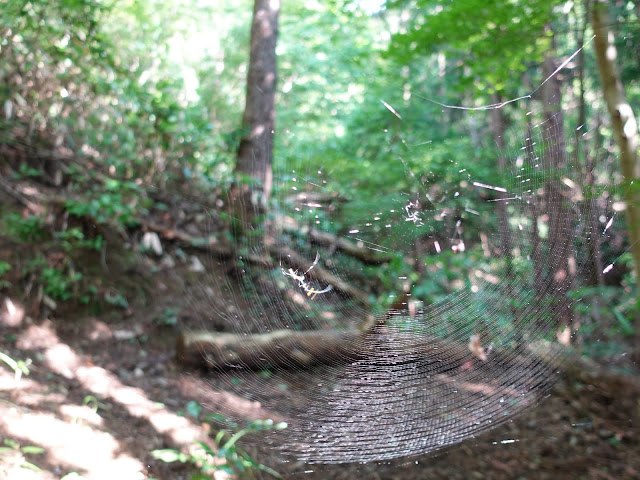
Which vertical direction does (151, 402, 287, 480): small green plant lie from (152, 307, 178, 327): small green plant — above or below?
below

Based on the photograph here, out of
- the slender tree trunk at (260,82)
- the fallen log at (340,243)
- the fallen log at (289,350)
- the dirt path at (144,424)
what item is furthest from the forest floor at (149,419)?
the slender tree trunk at (260,82)

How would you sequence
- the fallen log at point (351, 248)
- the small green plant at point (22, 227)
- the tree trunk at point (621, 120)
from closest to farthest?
1. the fallen log at point (351, 248)
2. the tree trunk at point (621, 120)
3. the small green plant at point (22, 227)

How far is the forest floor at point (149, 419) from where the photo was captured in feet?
6.61

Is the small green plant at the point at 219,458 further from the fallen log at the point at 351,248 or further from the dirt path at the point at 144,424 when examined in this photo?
the fallen log at the point at 351,248

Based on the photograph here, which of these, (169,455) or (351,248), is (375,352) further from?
(169,455)

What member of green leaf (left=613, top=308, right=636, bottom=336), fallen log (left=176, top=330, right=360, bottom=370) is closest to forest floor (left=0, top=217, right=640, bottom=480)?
fallen log (left=176, top=330, right=360, bottom=370)

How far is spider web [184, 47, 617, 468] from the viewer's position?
1.33 metres

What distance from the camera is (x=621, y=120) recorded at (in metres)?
1.71

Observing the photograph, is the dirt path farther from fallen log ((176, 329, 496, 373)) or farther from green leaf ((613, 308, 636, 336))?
green leaf ((613, 308, 636, 336))

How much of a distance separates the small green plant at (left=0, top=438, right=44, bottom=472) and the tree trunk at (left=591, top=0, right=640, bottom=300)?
7.51ft

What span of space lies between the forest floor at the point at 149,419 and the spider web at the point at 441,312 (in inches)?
9.5

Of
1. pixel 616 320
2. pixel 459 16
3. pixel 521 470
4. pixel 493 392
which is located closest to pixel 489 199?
pixel 493 392

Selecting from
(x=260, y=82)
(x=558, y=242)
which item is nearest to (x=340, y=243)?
(x=558, y=242)

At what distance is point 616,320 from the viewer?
10.3 feet
